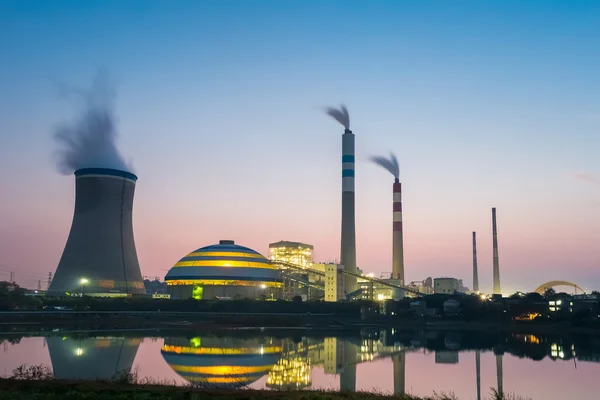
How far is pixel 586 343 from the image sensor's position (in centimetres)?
5419

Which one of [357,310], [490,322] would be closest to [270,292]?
[357,310]

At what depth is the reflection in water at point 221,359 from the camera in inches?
1097

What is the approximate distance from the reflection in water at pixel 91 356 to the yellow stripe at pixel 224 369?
3.04 m

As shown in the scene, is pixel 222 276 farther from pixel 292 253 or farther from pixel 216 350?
pixel 216 350

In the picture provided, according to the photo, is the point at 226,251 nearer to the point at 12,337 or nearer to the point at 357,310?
the point at 357,310

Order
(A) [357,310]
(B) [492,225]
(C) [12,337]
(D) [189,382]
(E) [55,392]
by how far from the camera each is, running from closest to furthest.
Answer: (E) [55,392] → (D) [189,382] → (C) [12,337] → (A) [357,310] → (B) [492,225]

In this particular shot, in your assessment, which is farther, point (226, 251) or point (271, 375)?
point (226, 251)

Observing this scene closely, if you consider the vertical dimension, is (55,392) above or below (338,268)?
below

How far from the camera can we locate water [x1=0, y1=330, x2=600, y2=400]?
27750mm

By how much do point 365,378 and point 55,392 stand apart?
678 inches

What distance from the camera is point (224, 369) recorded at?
103 ft

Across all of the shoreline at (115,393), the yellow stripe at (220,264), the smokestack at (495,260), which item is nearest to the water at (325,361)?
the shoreline at (115,393)

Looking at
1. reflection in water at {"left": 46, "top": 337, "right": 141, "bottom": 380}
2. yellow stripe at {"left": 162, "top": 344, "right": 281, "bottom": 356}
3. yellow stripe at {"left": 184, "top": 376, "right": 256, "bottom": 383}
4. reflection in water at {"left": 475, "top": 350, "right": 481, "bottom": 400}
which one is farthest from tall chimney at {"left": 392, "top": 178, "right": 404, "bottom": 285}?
yellow stripe at {"left": 184, "top": 376, "right": 256, "bottom": 383}

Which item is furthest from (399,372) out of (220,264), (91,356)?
(220,264)
